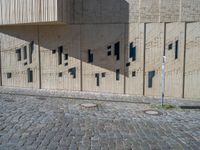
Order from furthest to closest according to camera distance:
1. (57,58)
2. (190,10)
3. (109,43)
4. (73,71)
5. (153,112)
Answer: (57,58) < (73,71) < (109,43) < (190,10) < (153,112)

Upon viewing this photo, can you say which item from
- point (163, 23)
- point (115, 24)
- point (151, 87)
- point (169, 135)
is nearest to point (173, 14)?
point (163, 23)

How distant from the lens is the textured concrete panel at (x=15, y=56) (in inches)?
505

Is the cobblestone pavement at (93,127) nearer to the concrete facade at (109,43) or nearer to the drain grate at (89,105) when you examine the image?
the drain grate at (89,105)

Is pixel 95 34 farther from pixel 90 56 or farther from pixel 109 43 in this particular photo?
pixel 90 56

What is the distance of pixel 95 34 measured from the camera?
11836 mm

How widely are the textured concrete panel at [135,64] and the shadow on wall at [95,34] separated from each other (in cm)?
21

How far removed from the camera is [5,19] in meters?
11.8

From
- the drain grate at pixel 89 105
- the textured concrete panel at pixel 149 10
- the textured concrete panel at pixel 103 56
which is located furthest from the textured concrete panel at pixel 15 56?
the textured concrete panel at pixel 149 10

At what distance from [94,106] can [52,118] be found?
6.93 ft

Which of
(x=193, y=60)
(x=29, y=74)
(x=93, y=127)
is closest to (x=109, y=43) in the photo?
(x=193, y=60)

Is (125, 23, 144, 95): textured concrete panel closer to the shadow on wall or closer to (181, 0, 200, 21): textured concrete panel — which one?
the shadow on wall

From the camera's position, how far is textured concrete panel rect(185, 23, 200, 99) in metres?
10.9

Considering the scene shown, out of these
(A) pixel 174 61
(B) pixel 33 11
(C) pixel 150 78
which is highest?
(B) pixel 33 11

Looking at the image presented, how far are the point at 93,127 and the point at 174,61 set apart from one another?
5440 millimetres
